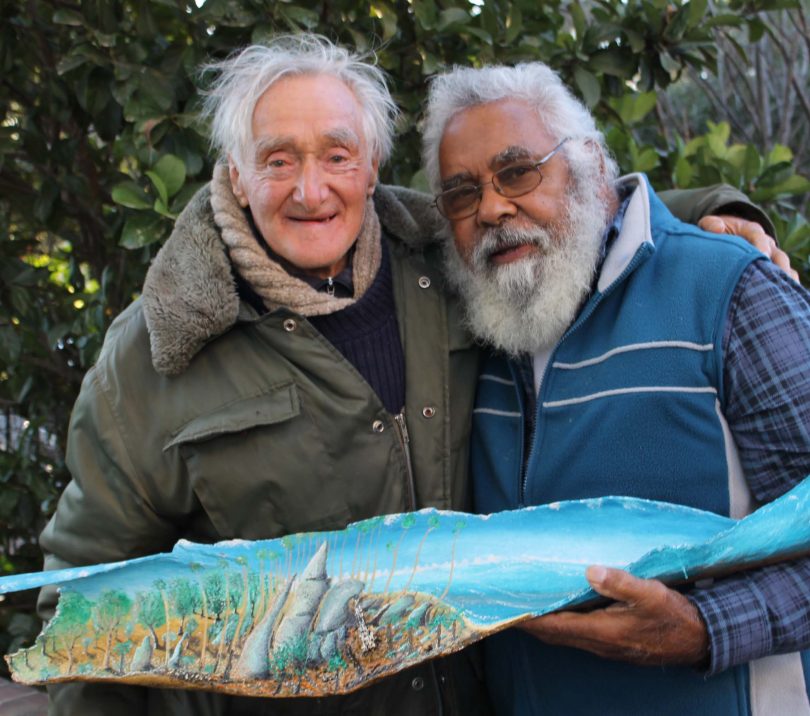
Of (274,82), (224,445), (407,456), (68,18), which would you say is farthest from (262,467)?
(68,18)

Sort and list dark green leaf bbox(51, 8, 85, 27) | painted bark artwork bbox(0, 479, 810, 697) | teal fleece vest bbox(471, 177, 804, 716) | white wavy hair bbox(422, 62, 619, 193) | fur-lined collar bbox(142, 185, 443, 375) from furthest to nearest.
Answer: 1. dark green leaf bbox(51, 8, 85, 27)
2. white wavy hair bbox(422, 62, 619, 193)
3. fur-lined collar bbox(142, 185, 443, 375)
4. teal fleece vest bbox(471, 177, 804, 716)
5. painted bark artwork bbox(0, 479, 810, 697)

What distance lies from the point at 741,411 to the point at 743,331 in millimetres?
168

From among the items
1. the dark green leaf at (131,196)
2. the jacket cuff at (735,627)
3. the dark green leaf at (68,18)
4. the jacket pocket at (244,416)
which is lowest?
the jacket cuff at (735,627)

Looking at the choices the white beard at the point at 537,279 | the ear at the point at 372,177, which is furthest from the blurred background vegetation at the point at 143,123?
the white beard at the point at 537,279

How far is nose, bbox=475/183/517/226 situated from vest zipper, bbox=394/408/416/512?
54 centimetres

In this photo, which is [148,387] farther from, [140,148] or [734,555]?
[734,555]

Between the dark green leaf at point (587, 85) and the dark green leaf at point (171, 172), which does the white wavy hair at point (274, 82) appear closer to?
the dark green leaf at point (171, 172)

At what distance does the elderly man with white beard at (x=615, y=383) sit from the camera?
183cm

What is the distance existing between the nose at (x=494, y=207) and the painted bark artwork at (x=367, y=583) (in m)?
0.77

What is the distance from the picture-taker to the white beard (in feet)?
7.12

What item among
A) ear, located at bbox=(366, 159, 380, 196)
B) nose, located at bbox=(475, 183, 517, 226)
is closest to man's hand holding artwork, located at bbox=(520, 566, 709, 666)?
nose, located at bbox=(475, 183, 517, 226)

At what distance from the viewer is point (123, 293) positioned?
11.6 ft

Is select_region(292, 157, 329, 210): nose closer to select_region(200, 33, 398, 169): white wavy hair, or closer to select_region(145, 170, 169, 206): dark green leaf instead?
select_region(200, 33, 398, 169): white wavy hair

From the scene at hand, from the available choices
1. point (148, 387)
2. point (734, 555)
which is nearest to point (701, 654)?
point (734, 555)
